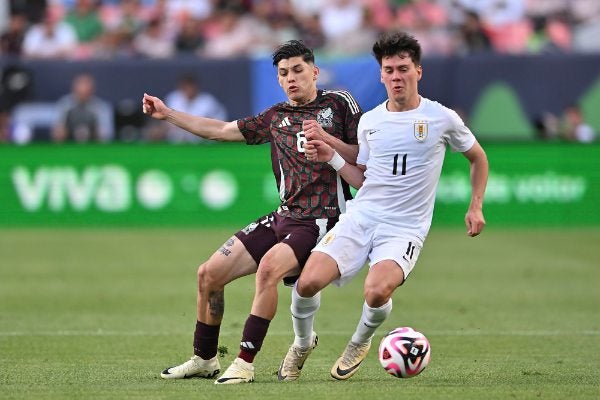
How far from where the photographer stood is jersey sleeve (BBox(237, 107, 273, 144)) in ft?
31.2

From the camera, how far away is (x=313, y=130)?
29.3ft

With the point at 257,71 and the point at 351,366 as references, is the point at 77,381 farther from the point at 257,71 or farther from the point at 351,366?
the point at 257,71

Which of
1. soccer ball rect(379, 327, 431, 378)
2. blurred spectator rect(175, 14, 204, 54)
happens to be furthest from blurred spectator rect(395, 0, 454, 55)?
soccer ball rect(379, 327, 431, 378)

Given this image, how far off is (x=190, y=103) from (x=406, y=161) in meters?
13.9

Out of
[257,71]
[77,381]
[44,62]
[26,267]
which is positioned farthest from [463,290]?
[44,62]

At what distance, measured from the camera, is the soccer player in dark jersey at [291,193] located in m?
9.11

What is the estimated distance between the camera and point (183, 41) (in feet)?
80.6

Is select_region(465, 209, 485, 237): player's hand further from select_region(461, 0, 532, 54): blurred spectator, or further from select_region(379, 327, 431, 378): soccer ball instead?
select_region(461, 0, 532, 54): blurred spectator

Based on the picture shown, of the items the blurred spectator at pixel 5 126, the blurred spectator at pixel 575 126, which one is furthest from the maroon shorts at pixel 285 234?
the blurred spectator at pixel 575 126

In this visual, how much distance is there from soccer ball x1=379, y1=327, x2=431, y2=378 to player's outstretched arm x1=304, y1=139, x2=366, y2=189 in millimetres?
1159

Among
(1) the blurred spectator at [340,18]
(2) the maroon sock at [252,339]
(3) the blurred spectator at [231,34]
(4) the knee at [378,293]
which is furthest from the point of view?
(1) the blurred spectator at [340,18]

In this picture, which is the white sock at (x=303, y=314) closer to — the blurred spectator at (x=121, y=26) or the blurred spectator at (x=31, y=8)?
the blurred spectator at (x=121, y=26)

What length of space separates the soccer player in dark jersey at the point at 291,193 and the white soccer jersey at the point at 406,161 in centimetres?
30

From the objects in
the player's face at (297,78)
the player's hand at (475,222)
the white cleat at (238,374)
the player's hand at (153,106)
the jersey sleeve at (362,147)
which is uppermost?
the player's face at (297,78)
